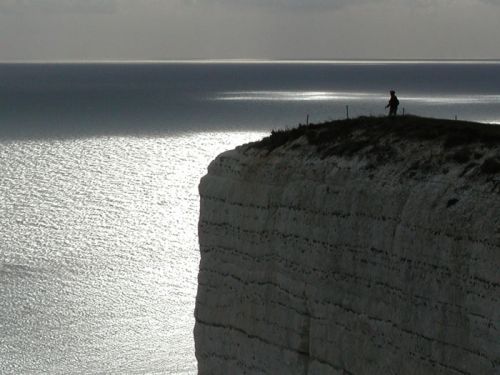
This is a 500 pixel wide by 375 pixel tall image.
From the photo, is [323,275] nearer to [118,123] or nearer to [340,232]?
[340,232]

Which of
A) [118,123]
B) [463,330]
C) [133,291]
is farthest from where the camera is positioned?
[118,123]

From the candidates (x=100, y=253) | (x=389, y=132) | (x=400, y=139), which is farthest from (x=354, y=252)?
(x=100, y=253)

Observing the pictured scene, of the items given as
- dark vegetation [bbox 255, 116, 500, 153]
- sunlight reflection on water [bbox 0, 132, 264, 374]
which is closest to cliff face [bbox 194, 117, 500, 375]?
dark vegetation [bbox 255, 116, 500, 153]

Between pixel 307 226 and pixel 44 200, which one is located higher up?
pixel 307 226

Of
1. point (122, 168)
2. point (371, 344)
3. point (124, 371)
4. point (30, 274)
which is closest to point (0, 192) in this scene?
point (122, 168)

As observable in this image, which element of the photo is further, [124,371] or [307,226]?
[124,371]

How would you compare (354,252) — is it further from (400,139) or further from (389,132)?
(389,132)
